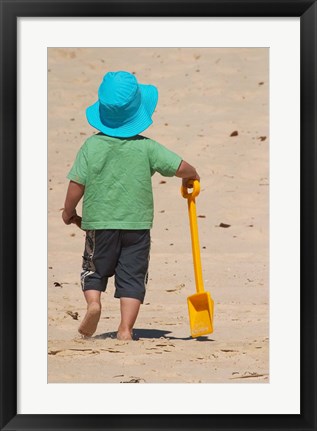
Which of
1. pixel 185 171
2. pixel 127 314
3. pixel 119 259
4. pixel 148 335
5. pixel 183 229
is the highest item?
pixel 185 171

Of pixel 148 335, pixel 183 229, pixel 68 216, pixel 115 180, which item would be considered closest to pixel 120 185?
pixel 115 180

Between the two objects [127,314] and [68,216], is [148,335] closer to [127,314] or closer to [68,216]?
[127,314]

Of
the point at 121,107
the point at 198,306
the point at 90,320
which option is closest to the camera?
the point at 121,107

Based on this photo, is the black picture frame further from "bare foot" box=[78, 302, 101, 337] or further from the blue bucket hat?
"bare foot" box=[78, 302, 101, 337]

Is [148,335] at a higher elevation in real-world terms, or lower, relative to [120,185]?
lower

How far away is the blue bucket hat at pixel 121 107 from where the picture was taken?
5.75 metres

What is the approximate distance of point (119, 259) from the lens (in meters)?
5.91

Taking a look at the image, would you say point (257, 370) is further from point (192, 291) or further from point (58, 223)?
point (58, 223)

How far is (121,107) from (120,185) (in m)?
0.37

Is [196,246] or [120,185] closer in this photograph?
[120,185]

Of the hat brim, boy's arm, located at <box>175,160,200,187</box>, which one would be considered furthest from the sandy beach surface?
the hat brim

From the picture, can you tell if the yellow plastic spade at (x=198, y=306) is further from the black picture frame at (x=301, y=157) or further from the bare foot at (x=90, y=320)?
the black picture frame at (x=301, y=157)

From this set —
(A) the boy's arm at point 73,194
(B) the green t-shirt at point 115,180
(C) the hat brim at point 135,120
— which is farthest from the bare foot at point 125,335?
(C) the hat brim at point 135,120

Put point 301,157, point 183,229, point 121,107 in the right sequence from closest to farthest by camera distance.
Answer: point 301,157, point 121,107, point 183,229
